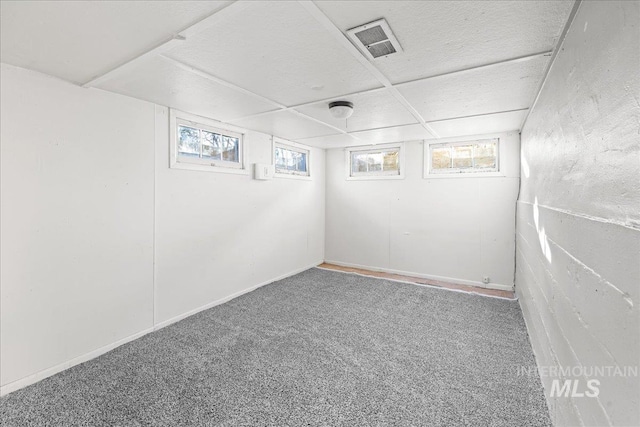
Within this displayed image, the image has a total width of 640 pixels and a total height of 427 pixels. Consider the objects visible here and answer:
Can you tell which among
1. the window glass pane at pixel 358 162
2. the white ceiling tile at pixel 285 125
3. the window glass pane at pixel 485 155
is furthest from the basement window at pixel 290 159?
the window glass pane at pixel 485 155

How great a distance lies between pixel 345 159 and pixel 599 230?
166 inches

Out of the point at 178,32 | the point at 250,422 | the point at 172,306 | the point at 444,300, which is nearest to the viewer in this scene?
the point at 178,32

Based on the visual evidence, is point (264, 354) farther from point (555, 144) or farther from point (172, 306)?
point (555, 144)

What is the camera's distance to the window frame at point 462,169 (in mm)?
3808

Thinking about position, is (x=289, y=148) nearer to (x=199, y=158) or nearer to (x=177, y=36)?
(x=199, y=158)

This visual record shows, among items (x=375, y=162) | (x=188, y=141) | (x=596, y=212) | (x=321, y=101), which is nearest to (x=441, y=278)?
(x=375, y=162)

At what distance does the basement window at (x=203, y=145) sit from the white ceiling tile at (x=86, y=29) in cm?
102

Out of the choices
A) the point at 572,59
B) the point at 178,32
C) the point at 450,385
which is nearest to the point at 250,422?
the point at 450,385

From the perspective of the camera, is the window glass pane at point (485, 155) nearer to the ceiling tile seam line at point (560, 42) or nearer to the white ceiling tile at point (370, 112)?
the white ceiling tile at point (370, 112)

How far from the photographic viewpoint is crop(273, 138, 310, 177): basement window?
424cm

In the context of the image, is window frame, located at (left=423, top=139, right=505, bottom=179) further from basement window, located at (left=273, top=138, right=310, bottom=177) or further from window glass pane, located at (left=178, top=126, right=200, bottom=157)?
window glass pane, located at (left=178, top=126, right=200, bottom=157)

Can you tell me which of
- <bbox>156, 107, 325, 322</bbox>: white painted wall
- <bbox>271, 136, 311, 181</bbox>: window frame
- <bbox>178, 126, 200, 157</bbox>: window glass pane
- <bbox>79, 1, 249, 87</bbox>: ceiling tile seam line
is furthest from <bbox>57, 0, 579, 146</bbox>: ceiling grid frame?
<bbox>271, 136, 311, 181</bbox>: window frame

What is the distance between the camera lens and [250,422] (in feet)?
5.23
